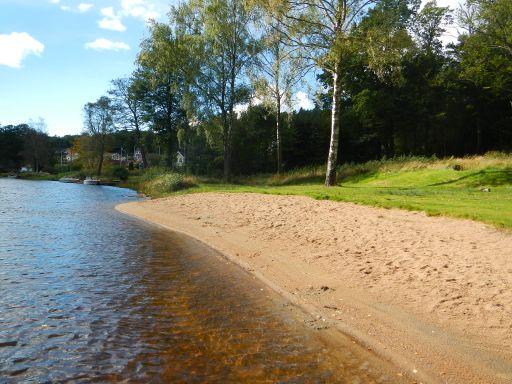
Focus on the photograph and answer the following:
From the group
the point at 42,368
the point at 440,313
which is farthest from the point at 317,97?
the point at 42,368

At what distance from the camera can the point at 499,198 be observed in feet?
49.9

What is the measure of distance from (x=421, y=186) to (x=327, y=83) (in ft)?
83.3

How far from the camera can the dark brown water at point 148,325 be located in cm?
517

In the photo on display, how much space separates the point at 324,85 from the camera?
45.5 metres

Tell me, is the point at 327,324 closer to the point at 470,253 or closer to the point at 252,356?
the point at 252,356

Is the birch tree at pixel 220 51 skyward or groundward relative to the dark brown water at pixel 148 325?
skyward

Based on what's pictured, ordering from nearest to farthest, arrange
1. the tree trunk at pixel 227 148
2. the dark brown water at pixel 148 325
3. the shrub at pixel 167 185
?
1. the dark brown water at pixel 148 325
2. the shrub at pixel 167 185
3. the tree trunk at pixel 227 148

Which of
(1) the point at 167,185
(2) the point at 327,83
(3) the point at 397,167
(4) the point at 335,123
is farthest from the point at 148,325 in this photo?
(2) the point at 327,83

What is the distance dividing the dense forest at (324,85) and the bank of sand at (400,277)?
12.0 metres

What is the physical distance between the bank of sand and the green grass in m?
1.19

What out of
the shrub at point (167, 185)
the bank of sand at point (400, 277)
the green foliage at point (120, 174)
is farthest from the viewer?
the green foliage at point (120, 174)

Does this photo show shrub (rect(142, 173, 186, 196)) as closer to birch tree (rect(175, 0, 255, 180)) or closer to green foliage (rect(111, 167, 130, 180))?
birch tree (rect(175, 0, 255, 180))

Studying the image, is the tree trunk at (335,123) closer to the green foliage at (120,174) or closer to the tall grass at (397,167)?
the tall grass at (397,167)

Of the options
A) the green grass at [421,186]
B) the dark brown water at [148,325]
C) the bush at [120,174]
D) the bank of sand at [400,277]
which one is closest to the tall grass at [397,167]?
the green grass at [421,186]
